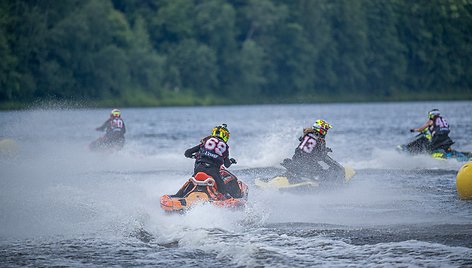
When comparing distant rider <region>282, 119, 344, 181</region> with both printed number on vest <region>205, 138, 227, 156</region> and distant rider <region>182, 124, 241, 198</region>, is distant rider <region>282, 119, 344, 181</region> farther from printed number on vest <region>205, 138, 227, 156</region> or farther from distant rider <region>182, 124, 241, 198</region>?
printed number on vest <region>205, 138, 227, 156</region>

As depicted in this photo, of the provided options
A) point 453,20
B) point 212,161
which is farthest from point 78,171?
point 453,20

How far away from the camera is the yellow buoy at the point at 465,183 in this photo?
19.6m

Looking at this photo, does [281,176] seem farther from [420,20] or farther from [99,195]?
[420,20]

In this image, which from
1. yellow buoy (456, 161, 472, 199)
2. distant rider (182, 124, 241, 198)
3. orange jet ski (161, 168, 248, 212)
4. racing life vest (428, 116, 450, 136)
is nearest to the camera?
orange jet ski (161, 168, 248, 212)

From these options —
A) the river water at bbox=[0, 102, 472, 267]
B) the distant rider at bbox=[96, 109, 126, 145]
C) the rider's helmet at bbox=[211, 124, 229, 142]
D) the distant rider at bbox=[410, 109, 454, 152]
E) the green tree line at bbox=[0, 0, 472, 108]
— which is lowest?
the river water at bbox=[0, 102, 472, 267]

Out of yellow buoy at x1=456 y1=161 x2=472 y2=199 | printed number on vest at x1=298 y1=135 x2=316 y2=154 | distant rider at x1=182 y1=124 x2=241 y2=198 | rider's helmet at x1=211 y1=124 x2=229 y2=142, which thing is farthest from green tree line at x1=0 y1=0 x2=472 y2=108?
yellow buoy at x1=456 y1=161 x2=472 y2=199

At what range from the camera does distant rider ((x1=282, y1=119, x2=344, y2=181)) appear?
21484 mm

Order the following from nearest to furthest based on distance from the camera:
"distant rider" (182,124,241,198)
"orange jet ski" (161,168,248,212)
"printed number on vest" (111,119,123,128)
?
1. "orange jet ski" (161,168,248,212)
2. "distant rider" (182,124,241,198)
3. "printed number on vest" (111,119,123,128)

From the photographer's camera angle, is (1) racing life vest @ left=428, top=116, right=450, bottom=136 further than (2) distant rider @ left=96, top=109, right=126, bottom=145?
No

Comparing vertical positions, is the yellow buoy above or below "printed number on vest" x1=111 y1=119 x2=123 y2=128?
below

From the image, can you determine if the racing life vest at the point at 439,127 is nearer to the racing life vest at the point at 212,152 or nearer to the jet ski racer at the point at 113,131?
the jet ski racer at the point at 113,131

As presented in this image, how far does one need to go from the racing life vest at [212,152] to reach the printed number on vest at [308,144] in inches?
163

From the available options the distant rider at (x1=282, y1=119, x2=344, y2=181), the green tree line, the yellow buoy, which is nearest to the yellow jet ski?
the distant rider at (x1=282, y1=119, x2=344, y2=181)

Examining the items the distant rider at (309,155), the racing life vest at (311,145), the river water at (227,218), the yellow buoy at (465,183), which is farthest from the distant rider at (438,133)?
the yellow buoy at (465,183)
